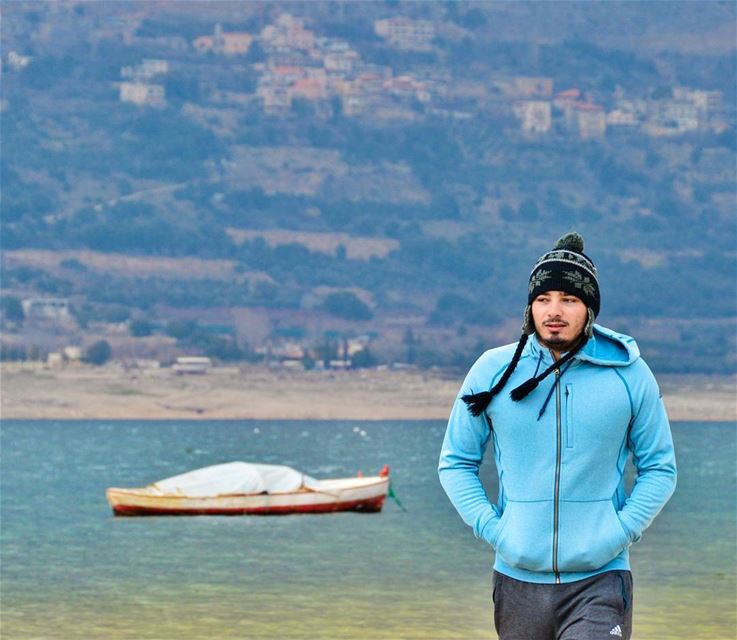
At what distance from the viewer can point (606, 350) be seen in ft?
Answer: 19.0

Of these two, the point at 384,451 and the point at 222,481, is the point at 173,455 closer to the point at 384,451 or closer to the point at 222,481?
the point at 384,451

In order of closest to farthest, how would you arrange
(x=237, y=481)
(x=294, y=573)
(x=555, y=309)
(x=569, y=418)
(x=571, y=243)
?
1. (x=569, y=418)
2. (x=555, y=309)
3. (x=571, y=243)
4. (x=294, y=573)
5. (x=237, y=481)

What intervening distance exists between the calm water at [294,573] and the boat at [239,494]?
0.50 metres

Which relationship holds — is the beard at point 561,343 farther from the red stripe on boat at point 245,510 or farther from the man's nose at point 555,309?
the red stripe on boat at point 245,510

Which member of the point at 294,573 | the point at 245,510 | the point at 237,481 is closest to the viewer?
the point at 294,573

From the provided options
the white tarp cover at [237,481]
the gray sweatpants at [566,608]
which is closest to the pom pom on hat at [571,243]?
the gray sweatpants at [566,608]

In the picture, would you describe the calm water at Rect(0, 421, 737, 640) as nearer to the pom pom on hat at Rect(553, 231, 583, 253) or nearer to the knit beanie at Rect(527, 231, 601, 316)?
the pom pom on hat at Rect(553, 231, 583, 253)

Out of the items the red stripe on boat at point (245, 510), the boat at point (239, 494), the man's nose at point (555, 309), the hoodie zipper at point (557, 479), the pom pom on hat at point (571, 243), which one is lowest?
the red stripe on boat at point (245, 510)

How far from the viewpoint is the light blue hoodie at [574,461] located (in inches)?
223

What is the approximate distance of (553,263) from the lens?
582cm

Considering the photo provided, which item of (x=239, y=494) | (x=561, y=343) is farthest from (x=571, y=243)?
(x=239, y=494)

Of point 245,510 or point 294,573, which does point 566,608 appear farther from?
point 245,510

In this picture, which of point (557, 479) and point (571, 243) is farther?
point (571, 243)

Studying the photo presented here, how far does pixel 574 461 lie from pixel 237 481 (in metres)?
43.0
